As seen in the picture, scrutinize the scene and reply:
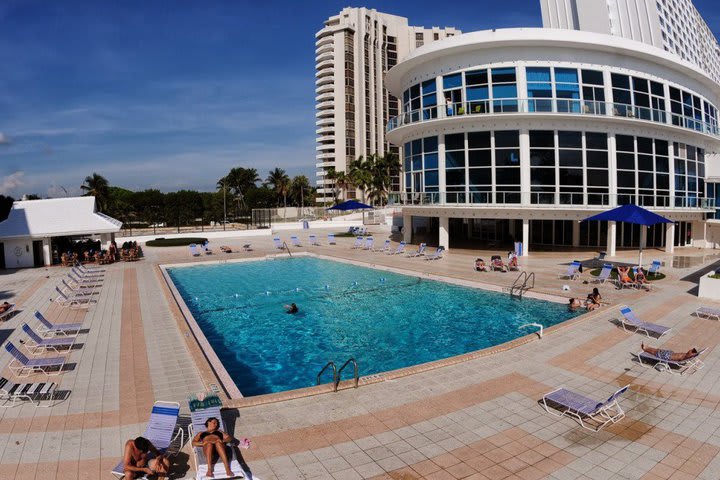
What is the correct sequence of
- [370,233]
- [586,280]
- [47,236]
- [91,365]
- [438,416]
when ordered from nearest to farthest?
[438,416]
[91,365]
[586,280]
[47,236]
[370,233]

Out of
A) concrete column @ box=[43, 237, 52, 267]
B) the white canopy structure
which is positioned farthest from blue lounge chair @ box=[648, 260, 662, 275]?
concrete column @ box=[43, 237, 52, 267]

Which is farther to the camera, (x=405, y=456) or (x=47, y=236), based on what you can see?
(x=47, y=236)

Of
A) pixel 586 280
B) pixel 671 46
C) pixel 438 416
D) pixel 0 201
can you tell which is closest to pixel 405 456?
pixel 438 416

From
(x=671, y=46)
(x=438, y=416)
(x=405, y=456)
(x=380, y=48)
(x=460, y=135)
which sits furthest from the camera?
(x=380, y=48)

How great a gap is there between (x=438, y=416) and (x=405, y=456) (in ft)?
4.29

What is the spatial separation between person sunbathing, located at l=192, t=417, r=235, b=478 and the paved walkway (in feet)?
1.29

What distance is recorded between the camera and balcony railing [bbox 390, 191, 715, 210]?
25.2m

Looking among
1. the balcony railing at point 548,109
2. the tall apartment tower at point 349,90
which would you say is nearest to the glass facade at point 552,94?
the balcony railing at point 548,109

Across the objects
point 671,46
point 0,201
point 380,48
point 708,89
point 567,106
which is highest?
point 380,48

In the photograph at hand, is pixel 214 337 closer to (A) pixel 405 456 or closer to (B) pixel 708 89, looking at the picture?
(A) pixel 405 456

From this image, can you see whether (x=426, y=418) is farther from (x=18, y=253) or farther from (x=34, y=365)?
(x=18, y=253)

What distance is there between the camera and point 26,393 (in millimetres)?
7992

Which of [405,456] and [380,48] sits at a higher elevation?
[380,48]

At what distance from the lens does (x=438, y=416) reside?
736 centimetres
